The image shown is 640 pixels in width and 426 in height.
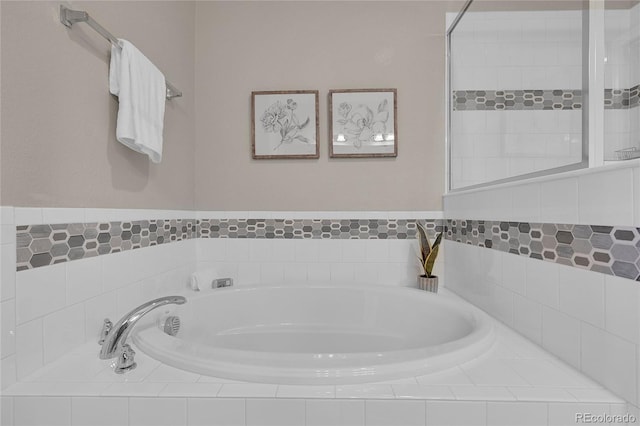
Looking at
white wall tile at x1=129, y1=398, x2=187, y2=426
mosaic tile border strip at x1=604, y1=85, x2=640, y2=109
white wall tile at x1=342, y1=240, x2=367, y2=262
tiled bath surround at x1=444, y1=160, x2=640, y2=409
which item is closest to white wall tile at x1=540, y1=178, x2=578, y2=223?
tiled bath surround at x1=444, y1=160, x2=640, y2=409

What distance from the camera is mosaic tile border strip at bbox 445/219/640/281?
2.41ft

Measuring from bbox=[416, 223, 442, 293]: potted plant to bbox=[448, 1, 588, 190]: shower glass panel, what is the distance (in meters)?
0.35

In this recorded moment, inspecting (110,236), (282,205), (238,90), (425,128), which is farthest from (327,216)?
(110,236)

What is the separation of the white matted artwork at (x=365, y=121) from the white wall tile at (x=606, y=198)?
1145 millimetres

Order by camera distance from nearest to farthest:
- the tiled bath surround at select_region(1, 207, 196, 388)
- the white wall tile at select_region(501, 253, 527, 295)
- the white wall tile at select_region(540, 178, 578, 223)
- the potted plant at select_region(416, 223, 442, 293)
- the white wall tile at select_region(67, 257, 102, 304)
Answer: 1. the tiled bath surround at select_region(1, 207, 196, 388)
2. the white wall tile at select_region(540, 178, 578, 223)
3. the white wall tile at select_region(67, 257, 102, 304)
4. the white wall tile at select_region(501, 253, 527, 295)
5. the potted plant at select_region(416, 223, 442, 293)

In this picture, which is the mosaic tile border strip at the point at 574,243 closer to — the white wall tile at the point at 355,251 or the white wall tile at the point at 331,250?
the white wall tile at the point at 355,251

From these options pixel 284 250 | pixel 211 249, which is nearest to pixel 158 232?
pixel 211 249

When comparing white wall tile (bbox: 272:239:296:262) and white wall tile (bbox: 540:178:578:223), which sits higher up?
white wall tile (bbox: 540:178:578:223)

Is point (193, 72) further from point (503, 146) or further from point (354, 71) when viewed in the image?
point (503, 146)

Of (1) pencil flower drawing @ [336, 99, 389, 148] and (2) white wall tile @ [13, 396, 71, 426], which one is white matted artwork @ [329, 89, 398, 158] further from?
(2) white wall tile @ [13, 396, 71, 426]

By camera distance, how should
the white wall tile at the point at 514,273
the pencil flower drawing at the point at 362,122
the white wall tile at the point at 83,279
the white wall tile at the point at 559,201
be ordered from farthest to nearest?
the pencil flower drawing at the point at 362,122 → the white wall tile at the point at 514,273 → the white wall tile at the point at 83,279 → the white wall tile at the point at 559,201

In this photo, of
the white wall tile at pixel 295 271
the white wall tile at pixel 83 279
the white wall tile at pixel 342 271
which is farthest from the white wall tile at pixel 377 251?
the white wall tile at pixel 83 279

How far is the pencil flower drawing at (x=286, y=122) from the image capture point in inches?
76.0

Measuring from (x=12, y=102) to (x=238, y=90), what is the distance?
4.18 feet
